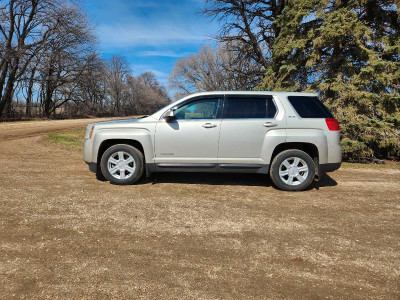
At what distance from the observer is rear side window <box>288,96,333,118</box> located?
16.4 feet

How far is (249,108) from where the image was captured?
16.6ft

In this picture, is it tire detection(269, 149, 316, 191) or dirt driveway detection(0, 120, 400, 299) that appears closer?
dirt driveway detection(0, 120, 400, 299)

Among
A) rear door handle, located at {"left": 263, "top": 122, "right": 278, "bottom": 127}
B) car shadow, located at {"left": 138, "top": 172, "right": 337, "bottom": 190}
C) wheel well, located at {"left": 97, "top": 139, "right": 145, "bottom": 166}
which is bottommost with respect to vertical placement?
car shadow, located at {"left": 138, "top": 172, "right": 337, "bottom": 190}

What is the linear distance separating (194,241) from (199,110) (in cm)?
280

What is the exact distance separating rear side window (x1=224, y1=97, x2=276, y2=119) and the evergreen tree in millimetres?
4796

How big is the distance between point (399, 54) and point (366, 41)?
1094 mm

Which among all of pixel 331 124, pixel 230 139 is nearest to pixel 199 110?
pixel 230 139

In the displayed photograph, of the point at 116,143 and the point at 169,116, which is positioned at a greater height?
the point at 169,116

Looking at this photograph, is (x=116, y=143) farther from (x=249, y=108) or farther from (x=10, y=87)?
(x=10, y=87)

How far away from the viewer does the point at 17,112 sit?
89.5 feet

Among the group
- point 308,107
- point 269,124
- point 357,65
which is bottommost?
point 269,124

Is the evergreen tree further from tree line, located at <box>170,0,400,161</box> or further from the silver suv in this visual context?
the silver suv

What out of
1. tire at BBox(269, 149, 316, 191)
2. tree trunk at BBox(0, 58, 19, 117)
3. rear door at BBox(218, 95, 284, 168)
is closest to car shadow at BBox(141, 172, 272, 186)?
tire at BBox(269, 149, 316, 191)

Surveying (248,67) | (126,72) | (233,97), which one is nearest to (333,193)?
(233,97)
